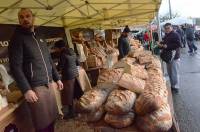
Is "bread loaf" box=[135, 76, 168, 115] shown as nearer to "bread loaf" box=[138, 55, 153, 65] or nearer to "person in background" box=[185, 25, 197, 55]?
"bread loaf" box=[138, 55, 153, 65]

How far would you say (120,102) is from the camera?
2.53 m

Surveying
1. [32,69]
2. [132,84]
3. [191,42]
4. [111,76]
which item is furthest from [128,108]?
[191,42]

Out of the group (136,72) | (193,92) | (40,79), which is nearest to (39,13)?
(40,79)

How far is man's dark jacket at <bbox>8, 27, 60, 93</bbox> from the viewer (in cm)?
310

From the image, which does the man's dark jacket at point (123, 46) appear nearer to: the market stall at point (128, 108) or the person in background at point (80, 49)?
the person in background at point (80, 49)

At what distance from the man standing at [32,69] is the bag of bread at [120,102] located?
90 cm

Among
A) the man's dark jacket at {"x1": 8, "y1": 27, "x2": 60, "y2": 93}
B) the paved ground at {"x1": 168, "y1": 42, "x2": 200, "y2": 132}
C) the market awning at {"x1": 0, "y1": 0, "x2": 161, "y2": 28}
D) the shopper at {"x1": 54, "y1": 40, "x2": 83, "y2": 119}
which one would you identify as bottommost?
the paved ground at {"x1": 168, "y1": 42, "x2": 200, "y2": 132}

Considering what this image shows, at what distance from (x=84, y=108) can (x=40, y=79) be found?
841 mm

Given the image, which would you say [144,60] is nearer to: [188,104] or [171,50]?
[188,104]

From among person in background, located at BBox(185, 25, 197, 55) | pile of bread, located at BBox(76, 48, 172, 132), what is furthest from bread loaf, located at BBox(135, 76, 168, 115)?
person in background, located at BBox(185, 25, 197, 55)

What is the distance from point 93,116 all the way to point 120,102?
31cm

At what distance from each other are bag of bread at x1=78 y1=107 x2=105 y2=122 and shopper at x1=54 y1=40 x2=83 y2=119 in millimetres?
3367

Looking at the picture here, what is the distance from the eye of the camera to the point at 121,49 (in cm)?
933

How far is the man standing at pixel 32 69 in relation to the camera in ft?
10.2
